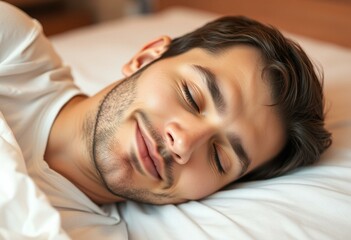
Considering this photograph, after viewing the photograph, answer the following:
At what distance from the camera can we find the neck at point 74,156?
3.29ft

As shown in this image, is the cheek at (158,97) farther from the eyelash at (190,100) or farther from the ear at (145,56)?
the ear at (145,56)

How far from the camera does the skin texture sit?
897mm

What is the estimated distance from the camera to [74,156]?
1.01 meters

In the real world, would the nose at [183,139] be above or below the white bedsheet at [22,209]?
above

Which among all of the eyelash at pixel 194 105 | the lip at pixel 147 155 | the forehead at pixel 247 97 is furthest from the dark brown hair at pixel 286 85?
the lip at pixel 147 155

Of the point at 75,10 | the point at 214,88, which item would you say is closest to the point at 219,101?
the point at 214,88

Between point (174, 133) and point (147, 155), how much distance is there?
0.26ft

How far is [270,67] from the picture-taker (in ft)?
3.13

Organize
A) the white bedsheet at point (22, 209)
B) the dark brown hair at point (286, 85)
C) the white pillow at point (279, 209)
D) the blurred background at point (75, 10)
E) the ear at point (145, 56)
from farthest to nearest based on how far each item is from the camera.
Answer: the blurred background at point (75, 10) < the ear at point (145, 56) < the dark brown hair at point (286, 85) < the white pillow at point (279, 209) < the white bedsheet at point (22, 209)

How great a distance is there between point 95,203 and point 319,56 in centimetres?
97

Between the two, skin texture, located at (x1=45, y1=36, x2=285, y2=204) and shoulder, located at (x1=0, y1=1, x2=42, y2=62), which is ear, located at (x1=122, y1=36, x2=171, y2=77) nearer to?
skin texture, located at (x1=45, y1=36, x2=285, y2=204)

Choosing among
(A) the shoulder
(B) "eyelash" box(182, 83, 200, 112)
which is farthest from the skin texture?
(A) the shoulder

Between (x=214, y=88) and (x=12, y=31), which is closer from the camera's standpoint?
(x=214, y=88)

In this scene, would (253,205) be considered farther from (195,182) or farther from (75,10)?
(75,10)
